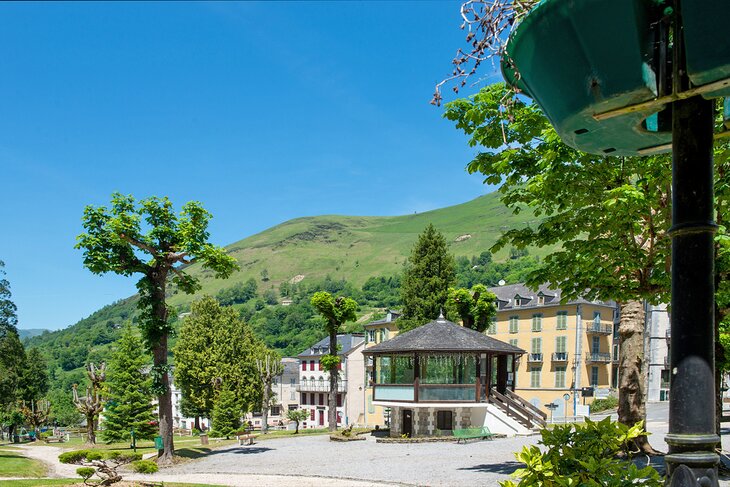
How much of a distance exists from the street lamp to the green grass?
29.9 meters

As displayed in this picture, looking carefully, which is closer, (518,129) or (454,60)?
(454,60)

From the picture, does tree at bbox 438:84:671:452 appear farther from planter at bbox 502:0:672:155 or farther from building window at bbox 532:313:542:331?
building window at bbox 532:313:542:331

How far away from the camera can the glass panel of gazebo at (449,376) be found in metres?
39.2

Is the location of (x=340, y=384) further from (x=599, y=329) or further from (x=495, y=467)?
(x=495, y=467)

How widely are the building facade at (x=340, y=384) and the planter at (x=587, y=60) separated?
83.8 meters

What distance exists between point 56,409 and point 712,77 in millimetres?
136270

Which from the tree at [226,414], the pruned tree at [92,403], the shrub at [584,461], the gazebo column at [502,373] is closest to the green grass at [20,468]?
the pruned tree at [92,403]

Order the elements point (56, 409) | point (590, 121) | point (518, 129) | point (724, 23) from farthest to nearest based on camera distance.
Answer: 1. point (56, 409)
2. point (518, 129)
3. point (590, 121)
4. point (724, 23)

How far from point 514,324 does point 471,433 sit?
39.8 m

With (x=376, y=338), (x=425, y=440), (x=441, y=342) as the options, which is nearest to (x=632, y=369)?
(x=425, y=440)

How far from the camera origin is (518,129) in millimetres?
13398

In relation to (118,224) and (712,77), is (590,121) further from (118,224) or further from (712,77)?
(118,224)

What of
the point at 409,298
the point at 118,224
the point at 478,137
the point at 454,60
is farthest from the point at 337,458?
the point at 409,298

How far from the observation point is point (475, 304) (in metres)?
52.1
